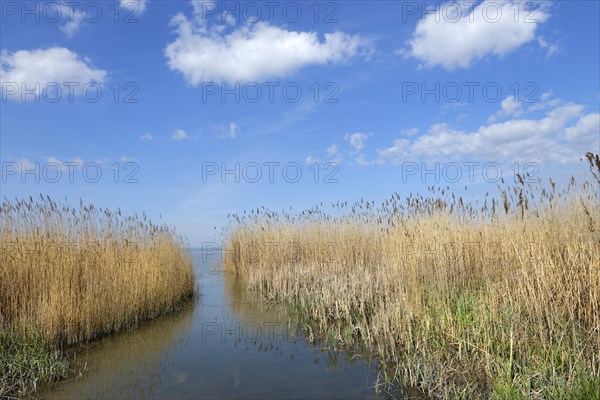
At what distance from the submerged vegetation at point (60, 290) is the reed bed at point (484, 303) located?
2992 millimetres

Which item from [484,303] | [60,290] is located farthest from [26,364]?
[484,303]

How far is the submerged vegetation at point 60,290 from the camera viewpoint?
15.1 feet

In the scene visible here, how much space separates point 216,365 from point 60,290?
2.44 m

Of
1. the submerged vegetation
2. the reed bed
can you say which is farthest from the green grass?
the reed bed

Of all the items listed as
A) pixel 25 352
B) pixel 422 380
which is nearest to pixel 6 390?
pixel 25 352

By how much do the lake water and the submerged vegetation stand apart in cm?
32

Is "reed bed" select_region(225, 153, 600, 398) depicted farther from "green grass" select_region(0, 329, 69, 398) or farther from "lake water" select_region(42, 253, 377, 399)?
"green grass" select_region(0, 329, 69, 398)

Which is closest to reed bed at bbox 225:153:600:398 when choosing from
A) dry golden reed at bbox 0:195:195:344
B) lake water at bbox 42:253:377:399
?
lake water at bbox 42:253:377:399

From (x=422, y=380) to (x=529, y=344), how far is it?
109 centimetres

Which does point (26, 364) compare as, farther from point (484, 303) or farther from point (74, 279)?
point (484, 303)

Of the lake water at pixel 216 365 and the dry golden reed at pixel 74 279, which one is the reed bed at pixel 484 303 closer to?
the lake water at pixel 216 365

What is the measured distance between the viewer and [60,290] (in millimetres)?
5594

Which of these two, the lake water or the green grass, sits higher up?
the green grass

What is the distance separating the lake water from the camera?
4.20 meters
